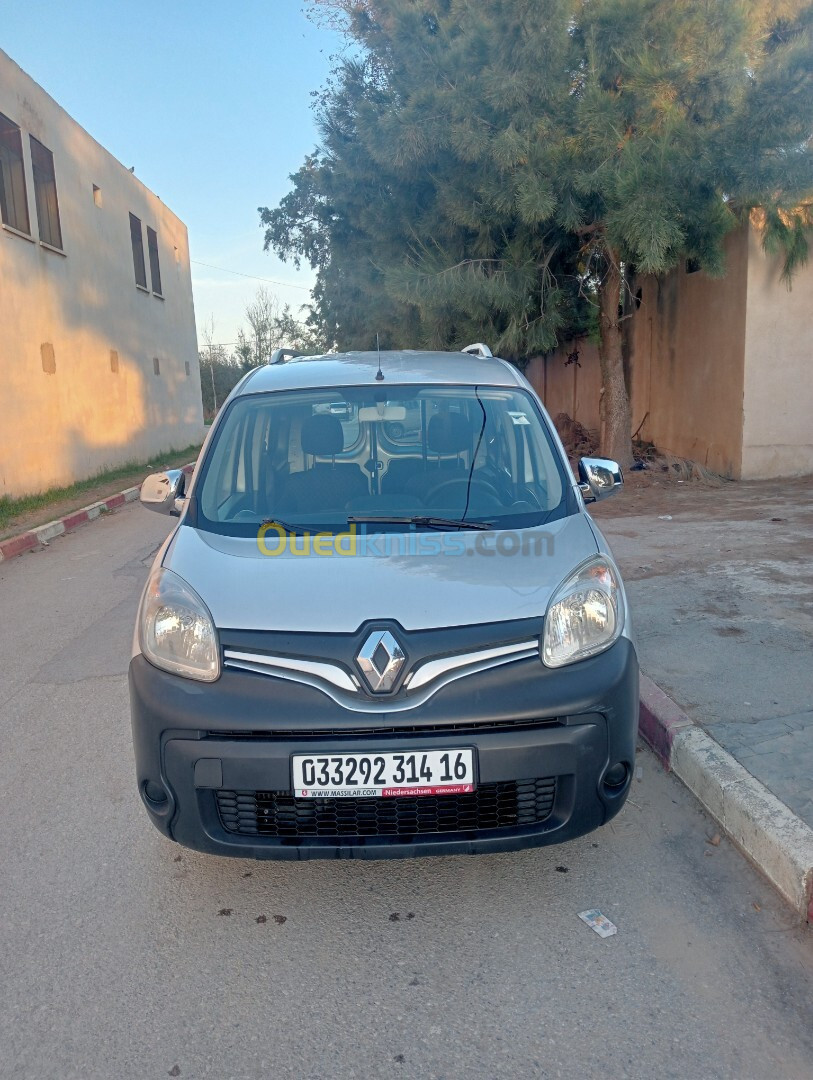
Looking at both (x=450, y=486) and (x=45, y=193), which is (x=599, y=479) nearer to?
(x=450, y=486)

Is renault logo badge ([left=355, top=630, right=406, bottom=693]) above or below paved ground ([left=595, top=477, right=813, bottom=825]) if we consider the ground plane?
above

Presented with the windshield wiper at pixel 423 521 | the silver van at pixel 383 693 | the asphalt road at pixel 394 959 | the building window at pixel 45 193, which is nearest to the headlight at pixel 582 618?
the silver van at pixel 383 693

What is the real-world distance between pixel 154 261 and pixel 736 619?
20.2m

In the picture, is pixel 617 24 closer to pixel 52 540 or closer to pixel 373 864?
pixel 52 540

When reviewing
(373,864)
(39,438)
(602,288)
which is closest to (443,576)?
(373,864)

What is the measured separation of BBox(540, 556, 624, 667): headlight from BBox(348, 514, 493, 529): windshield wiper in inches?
19.7

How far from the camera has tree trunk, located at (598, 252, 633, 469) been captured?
12422 mm

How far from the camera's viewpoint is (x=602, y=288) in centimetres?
1238

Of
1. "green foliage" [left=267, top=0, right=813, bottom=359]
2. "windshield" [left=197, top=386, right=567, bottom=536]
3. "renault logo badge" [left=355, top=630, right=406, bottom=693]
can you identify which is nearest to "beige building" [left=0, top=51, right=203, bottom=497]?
"green foliage" [left=267, top=0, right=813, bottom=359]

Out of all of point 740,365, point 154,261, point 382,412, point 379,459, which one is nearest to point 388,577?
point 379,459

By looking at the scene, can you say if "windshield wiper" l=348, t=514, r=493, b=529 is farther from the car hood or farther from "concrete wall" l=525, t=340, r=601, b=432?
"concrete wall" l=525, t=340, r=601, b=432

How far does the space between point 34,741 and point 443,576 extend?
2524 mm

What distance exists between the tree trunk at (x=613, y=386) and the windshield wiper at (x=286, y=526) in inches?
394

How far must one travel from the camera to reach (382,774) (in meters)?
2.47
